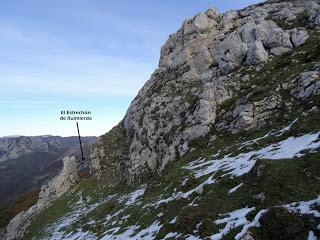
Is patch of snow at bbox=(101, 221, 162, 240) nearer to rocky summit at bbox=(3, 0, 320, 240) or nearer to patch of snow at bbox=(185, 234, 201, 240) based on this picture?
rocky summit at bbox=(3, 0, 320, 240)

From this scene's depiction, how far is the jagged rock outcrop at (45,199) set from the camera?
58.3 m

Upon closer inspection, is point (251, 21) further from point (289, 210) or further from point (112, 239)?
point (289, 210)

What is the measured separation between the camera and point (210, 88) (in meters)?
45.8

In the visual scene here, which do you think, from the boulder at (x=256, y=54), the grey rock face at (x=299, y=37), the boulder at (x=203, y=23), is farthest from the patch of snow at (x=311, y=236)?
the boulder at (x=203, y=23)

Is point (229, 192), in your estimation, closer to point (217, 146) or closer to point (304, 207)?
point (304, 207)

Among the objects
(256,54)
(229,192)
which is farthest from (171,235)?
(256,54)

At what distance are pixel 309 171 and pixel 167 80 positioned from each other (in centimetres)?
4522

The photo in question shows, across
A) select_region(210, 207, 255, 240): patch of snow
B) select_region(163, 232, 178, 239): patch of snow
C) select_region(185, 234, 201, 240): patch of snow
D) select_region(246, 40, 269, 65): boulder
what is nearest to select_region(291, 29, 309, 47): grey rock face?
select_region(246, 40, 269, 65): boulder

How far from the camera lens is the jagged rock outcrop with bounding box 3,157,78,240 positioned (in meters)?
58.3

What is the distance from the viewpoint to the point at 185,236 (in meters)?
18.0

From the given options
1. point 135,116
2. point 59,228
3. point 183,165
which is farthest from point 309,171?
point 135,116

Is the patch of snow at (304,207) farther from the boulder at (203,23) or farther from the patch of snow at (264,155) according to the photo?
the boulder at (203,23)

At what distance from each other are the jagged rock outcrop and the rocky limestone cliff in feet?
26.2

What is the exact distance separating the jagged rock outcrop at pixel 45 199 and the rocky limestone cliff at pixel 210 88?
26.2 feet
